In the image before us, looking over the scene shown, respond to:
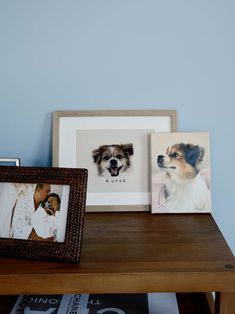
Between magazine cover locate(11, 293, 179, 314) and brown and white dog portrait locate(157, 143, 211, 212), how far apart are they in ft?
0.75

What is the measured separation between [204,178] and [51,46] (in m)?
0.54

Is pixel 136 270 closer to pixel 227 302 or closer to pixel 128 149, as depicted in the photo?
pixel 227 302

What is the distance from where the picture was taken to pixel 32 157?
103cm

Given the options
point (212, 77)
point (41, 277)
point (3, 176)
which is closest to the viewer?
point (41, 277)

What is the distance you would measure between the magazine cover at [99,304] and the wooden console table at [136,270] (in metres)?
0.17

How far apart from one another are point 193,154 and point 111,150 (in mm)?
222

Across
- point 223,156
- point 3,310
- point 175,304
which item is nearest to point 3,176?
point 3,310

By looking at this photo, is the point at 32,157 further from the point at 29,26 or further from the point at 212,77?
the point at 212,77

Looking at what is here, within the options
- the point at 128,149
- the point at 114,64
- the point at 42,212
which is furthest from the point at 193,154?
the point at 42,212

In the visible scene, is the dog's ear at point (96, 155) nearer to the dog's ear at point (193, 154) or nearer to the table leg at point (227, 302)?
the dog's ear at point (193, 154)

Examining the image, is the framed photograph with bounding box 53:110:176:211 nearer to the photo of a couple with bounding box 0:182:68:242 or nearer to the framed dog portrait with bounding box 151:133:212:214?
the framed dog portrait with bounding box 151:133:212:214

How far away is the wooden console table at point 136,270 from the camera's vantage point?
683 millimetres

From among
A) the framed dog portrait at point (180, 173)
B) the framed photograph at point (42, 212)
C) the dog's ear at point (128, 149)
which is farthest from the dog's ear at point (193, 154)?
the framed photograph at point (42, 212)

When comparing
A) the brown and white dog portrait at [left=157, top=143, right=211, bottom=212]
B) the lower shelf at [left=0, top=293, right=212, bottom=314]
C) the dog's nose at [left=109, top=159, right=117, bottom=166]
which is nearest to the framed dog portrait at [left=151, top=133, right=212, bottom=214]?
the brown and white dog portrait at [left=157, top=143, right=211, bottom=212]
